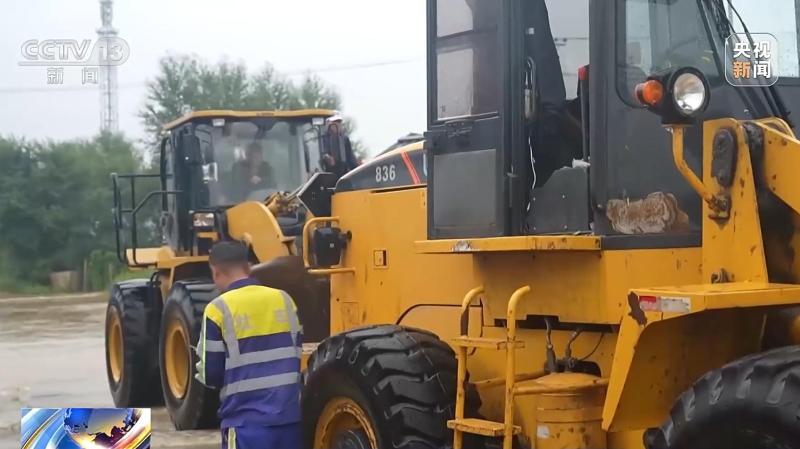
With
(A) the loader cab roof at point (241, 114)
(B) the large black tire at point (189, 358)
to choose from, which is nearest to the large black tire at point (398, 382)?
(B) the large black tire at point (189, 358)

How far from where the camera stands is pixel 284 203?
1076 cm

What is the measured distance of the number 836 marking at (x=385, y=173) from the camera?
7.34 m

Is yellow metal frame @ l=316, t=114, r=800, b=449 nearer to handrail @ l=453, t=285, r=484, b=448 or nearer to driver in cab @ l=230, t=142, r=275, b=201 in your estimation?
handrail @ l=453, t=285, r=484, b=448

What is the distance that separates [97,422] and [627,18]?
9.57 feet

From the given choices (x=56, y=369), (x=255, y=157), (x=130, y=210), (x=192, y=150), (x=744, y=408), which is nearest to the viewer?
(x=744, y=408)

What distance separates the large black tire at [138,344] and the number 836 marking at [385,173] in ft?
16.8

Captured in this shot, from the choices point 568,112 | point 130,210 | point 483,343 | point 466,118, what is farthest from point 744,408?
point 130,210

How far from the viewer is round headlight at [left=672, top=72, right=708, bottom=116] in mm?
4535

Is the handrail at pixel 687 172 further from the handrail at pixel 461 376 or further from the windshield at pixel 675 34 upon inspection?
the handrail at pixel 461 376

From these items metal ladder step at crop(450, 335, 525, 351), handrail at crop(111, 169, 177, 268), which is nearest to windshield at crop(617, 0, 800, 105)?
metal ladder step at crop(450, 335, 525, 351)

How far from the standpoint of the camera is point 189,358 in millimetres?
10398

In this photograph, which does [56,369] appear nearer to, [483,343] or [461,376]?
[461,376]
